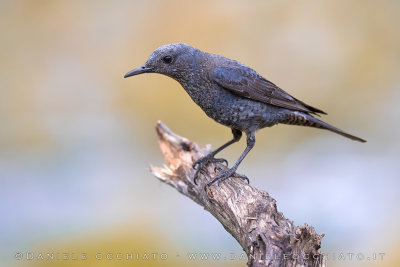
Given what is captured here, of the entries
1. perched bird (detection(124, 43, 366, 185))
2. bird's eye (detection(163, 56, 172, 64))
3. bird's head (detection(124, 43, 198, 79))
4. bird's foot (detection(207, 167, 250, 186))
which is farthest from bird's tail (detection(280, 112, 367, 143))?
bird's eye (detection(163, 56, 172, 64))

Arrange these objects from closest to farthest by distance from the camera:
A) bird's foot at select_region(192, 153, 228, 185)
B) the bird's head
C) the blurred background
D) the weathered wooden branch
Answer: the weathered wooden branch < the bird's head < bird's foot at select_region(192, 153, 228, 185) < the blurred background

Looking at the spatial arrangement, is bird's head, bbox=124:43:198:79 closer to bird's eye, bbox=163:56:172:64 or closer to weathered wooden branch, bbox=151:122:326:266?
bird's eye, bbox=163:56:172:64

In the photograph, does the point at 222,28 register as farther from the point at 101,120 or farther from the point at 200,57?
the point at 200,57

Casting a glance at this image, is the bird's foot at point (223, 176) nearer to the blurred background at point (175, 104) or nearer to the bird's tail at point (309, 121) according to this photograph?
the bird's tail at point (309, 121)

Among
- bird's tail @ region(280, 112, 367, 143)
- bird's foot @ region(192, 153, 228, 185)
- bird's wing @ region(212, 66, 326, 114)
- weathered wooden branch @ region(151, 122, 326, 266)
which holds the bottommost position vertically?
weathered wooden branch @ region(151, 122, 326, 266)

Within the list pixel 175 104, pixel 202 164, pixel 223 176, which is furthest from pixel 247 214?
pixel 175 104

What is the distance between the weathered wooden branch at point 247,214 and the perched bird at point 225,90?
21cm

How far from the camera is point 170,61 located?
4609 millimetres

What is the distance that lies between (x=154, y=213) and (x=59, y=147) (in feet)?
8.15

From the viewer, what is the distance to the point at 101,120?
9.24 m

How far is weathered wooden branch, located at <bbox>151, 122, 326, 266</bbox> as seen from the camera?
3.48 meters

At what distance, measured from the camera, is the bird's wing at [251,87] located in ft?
15.3

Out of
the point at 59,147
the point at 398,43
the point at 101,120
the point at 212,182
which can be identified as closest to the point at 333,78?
the point at 398,43

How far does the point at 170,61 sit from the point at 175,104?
4.44m
